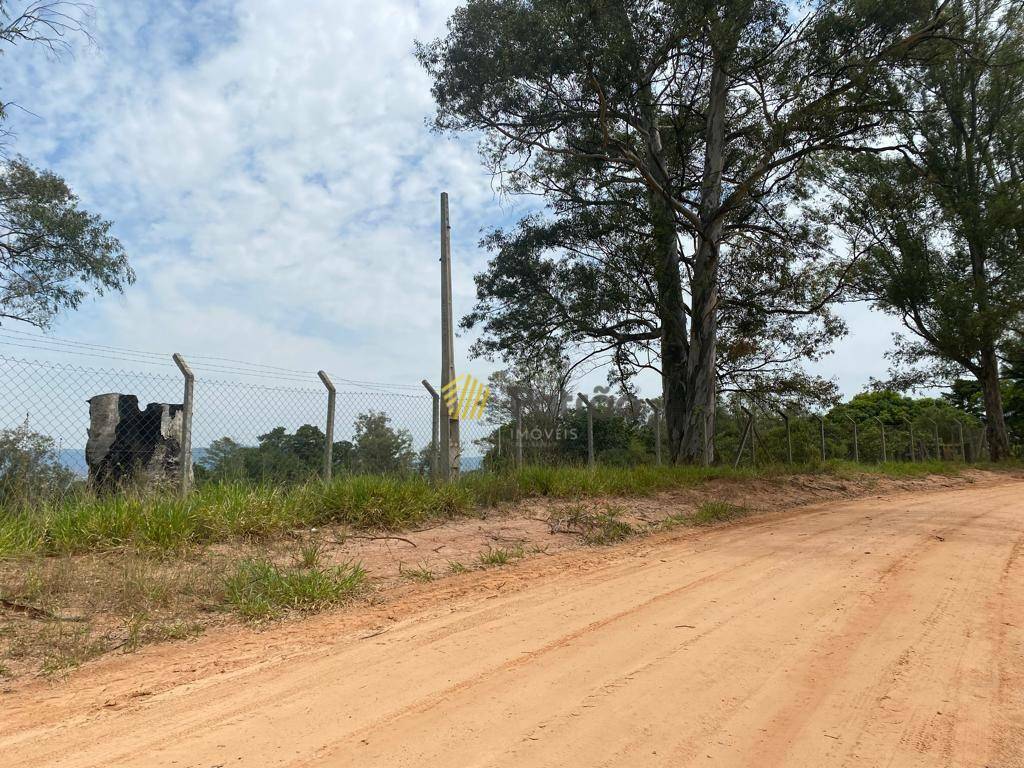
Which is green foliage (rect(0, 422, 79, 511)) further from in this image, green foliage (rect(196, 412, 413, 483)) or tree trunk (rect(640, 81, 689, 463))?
tree trunk (rect(640, 81, 689, 463))

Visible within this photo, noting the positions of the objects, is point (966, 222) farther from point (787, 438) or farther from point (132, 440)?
point (132, 440)

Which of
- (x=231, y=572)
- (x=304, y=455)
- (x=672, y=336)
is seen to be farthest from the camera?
(x=672, y=336)

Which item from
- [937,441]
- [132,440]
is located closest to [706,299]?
[132,440]

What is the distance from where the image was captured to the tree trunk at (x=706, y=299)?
49.3 ft

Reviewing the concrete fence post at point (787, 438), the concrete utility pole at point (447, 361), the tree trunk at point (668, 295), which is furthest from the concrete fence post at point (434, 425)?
the concrete fence post at point (787, 438)

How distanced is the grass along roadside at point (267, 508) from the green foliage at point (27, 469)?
0.24 meters

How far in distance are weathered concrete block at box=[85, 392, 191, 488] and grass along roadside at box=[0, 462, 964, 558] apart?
750mm

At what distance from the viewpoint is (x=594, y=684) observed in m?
3.34

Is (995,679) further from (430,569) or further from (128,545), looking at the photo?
(128,545)

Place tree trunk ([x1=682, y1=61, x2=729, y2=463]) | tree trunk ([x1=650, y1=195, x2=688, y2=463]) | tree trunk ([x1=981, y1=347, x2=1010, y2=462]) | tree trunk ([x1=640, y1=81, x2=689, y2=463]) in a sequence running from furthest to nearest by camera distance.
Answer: tree trunk ([x1=981, y1=347, x2=1010, y2=462]), tree trunk ([x1=650, y1=195, x2=688, y2=463]), tree trunk ([x1=682, y1=61, x2=729, y2=463]), tree trunk ([x1=640, y1=81, x2=689, y2=463])

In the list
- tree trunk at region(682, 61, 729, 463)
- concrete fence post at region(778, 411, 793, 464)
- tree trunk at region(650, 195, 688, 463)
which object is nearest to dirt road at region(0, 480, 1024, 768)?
tree trunk at region(682, 61, 729, 463)

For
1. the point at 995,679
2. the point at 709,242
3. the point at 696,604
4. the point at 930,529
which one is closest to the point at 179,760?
the point at 696,604

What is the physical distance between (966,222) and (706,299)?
1209 cm

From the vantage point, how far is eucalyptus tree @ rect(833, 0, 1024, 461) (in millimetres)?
20141
